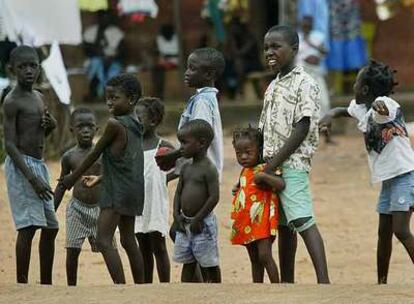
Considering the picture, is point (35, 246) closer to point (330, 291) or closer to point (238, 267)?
point (238, 267)

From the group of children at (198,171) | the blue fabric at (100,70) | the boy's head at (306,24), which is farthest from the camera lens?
the blue fabric at (100,70)

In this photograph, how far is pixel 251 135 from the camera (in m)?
7.29

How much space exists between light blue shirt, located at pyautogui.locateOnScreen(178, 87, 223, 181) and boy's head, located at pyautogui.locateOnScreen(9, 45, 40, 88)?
87 centimetres

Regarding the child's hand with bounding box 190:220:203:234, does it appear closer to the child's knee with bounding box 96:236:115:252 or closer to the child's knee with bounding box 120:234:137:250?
the child's knee with bounding box 120:234:137:250

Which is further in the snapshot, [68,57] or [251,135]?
[68,57]

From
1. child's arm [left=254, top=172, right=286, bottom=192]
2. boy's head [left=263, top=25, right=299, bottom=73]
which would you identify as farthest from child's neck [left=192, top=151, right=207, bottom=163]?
boy's head [left=263, top=25, right=299, bottom=73]

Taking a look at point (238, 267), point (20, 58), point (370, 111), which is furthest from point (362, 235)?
point (20, 58)

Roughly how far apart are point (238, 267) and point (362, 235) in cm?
175

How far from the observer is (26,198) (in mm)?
7574

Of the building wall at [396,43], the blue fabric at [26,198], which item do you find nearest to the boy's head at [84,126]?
the blue fabric at [26,198]

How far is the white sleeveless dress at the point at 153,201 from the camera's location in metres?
7.83

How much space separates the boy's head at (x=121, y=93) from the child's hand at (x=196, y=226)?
0.70m

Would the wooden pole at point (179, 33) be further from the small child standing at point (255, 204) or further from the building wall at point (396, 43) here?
the small child standing at point (255, 204)

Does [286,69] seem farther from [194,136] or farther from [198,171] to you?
[198,171]
